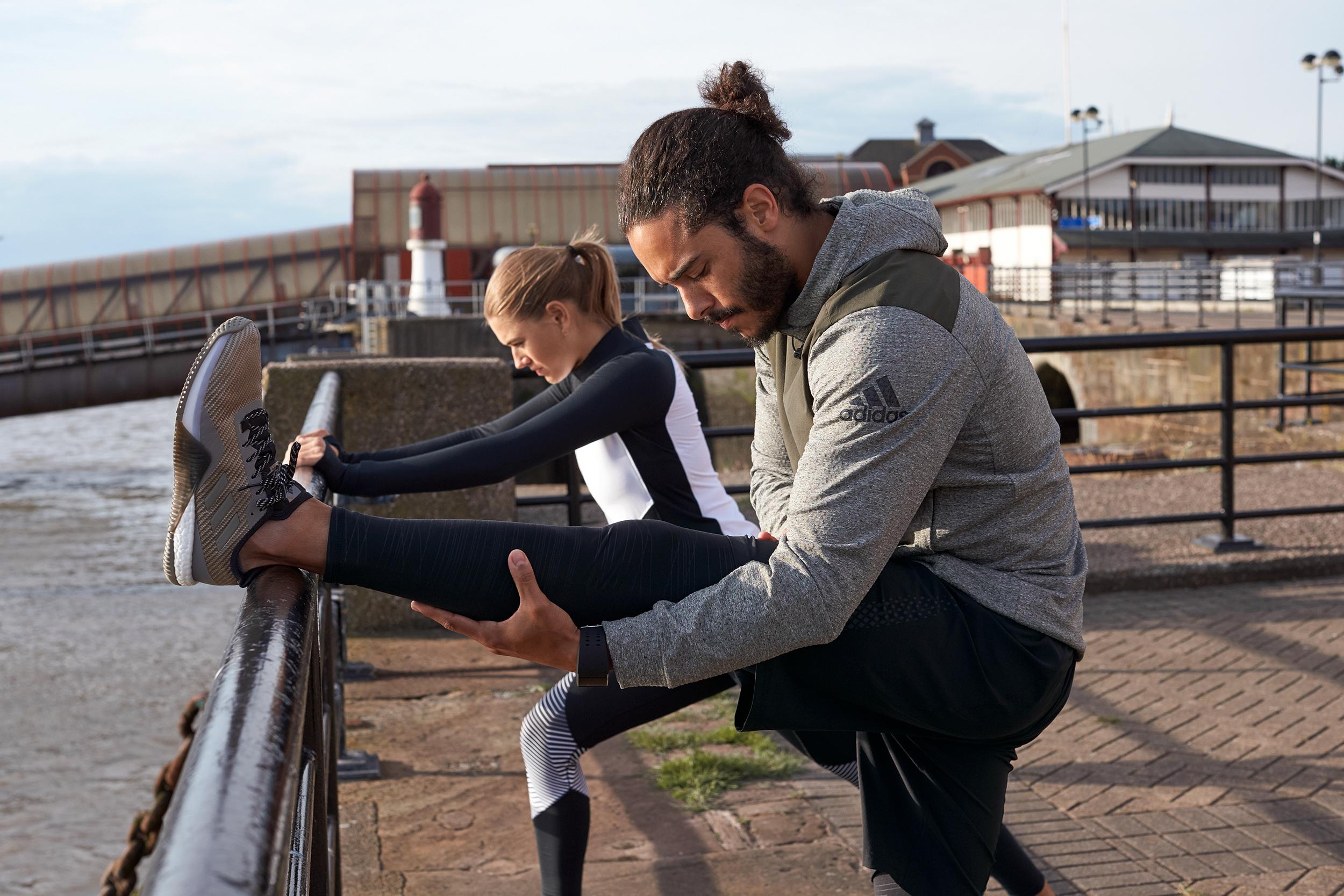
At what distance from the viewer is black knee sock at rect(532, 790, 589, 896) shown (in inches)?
96.7

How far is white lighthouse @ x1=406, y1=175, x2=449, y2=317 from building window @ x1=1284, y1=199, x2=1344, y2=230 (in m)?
48.3

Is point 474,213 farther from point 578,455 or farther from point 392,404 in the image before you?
point 578,455

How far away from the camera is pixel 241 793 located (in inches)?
36.1

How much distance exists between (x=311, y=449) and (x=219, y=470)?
93cm

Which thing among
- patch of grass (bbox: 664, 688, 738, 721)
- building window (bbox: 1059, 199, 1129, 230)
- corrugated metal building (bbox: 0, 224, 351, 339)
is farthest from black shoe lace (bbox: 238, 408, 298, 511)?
building window (bbox: 1059, 199, 1129, 230)

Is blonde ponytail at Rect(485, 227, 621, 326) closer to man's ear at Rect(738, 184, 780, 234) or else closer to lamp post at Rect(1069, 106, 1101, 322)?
man's ear at Rect(738, 184, 780, 234)

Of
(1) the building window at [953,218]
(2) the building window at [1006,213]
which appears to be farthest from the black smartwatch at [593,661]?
(1) the building window at [953,218]

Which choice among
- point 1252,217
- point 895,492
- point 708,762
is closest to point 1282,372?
point 708,762

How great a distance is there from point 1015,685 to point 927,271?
23.8 inches

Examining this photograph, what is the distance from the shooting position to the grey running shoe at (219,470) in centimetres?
173

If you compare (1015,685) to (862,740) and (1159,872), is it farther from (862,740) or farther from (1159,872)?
(1159,872)

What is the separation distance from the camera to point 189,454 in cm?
174

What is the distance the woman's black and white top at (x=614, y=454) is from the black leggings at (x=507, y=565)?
0.87 meters

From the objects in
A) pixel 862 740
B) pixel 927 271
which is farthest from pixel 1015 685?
pixel 927 271
